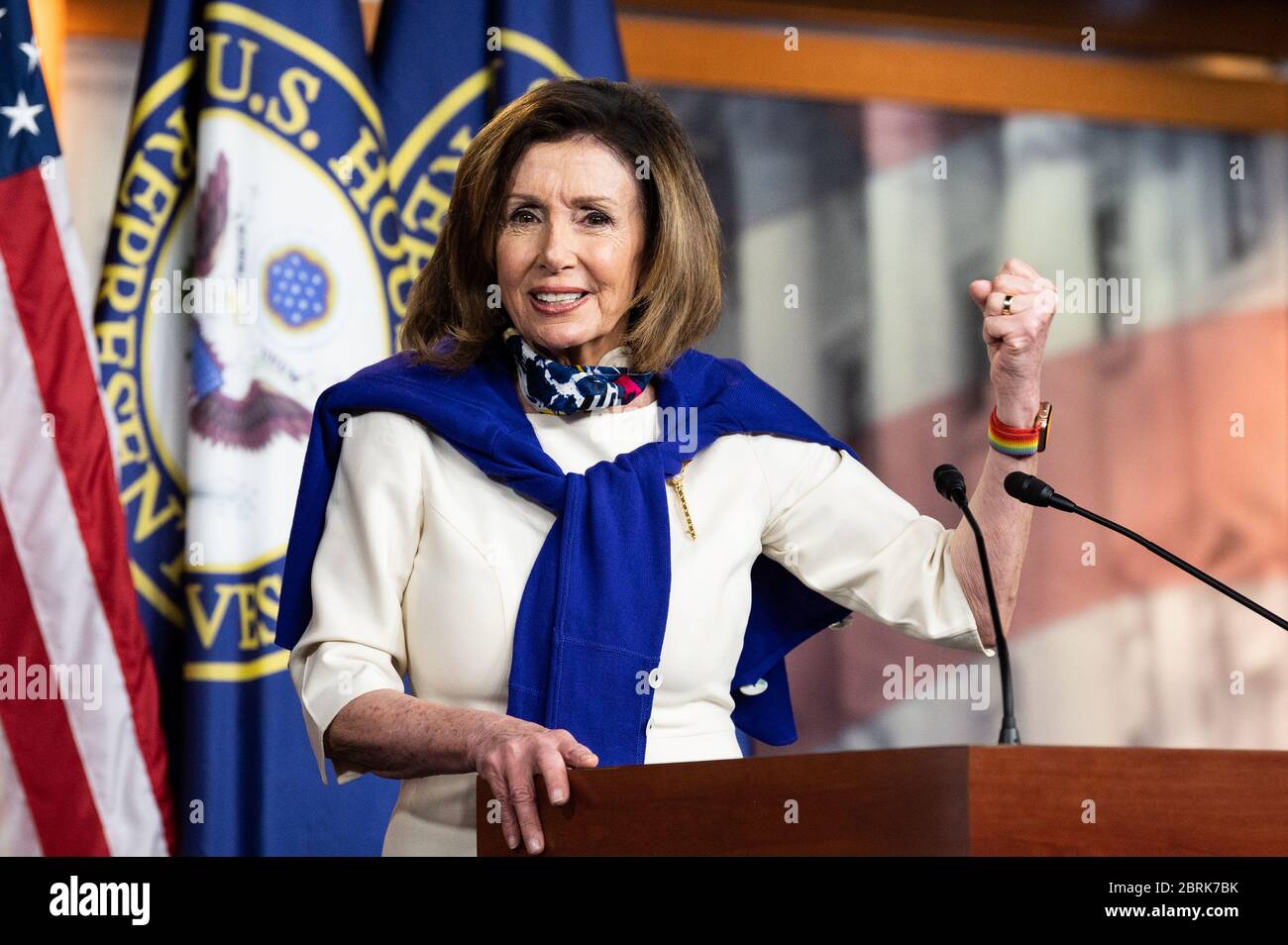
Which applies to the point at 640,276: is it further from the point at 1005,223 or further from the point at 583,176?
the point at 1005,223

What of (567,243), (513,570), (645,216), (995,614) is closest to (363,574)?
(513,570)

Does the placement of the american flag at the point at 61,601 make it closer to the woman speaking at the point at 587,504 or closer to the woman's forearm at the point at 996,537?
the woman speaking at the point at 587,504

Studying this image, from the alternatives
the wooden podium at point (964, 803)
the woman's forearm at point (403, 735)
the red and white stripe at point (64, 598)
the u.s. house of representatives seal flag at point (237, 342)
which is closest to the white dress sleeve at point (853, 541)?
the woman's forearm at point (403, 735)

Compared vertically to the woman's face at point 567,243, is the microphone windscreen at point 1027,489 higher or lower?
lower

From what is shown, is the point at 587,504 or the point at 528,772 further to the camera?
the point at 587,504

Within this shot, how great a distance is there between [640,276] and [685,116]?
1.90 m

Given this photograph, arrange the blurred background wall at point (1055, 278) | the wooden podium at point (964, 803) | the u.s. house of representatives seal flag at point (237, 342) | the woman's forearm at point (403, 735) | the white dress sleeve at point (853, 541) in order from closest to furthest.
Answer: the wooden podium at point (964, 803), the woman's forearm at point (403, 735), the white dress sleeve at point (853, 541), the u.s. house of representatives seal flag at point (237, 342), the blurred background wall at point (1055, 278)

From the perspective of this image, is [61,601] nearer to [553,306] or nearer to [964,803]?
[553,306]

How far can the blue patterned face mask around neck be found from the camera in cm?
186

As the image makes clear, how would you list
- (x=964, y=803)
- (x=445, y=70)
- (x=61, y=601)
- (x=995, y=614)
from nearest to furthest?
(x=964, y=803) → (x=995, y=614) → (x=61, y=601) → (x=445, y=70)

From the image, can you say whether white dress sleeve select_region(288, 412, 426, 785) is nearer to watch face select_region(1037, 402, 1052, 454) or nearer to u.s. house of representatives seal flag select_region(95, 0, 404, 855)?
watch face select_region(1037, 402, 1052, 454)

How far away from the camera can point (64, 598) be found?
2814 mm

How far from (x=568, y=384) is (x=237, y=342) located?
133 centimetres

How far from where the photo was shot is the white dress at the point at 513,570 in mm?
1720
